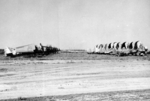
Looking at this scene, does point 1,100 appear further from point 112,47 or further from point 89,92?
point 112,47

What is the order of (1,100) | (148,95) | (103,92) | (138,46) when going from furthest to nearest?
Result: 1. (138,46)
2. (103,92)
3. (148,95)
4. (1,100)

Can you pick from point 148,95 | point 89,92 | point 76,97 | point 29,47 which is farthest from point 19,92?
point 29,47

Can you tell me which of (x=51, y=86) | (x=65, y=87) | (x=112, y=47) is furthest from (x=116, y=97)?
(x=112, y=47)

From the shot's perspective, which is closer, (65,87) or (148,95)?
(148,95)

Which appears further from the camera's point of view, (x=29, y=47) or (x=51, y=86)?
(x=29, y=47)

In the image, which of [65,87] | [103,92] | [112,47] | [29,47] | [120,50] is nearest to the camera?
[103,92]

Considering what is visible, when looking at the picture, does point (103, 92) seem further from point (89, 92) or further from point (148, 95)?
point (148, 95)

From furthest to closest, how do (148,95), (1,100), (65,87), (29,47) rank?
(29,47), (65,87), (148,95), (1,100)

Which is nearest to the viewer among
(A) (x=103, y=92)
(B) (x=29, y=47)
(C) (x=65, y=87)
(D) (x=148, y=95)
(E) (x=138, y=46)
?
(D) (x=148, y=95)

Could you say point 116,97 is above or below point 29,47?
below
